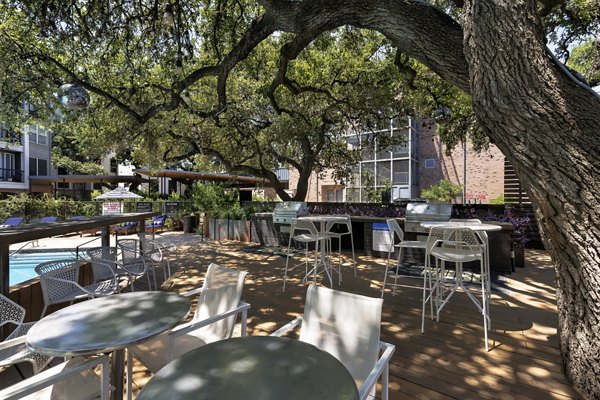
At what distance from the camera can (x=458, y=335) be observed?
3129 millimetres

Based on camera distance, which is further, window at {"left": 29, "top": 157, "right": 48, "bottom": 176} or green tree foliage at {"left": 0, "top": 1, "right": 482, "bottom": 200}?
window at {"left": 29, "top": 157, "right": 48, "bottom": 176}

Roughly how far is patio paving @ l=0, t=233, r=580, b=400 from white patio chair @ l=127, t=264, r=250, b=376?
0.54 meters

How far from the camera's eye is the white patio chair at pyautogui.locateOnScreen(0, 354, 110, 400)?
1214 millimetres

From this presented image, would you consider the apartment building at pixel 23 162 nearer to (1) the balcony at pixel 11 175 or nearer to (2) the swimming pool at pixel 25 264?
(1) the balcony at pixel 11 175

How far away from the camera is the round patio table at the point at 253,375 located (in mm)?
1047

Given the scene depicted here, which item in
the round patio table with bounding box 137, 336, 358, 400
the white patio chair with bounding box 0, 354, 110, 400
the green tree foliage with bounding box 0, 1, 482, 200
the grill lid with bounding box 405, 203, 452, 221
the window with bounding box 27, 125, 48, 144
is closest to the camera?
the round patio table with bounding box 137, 336, 358, 400

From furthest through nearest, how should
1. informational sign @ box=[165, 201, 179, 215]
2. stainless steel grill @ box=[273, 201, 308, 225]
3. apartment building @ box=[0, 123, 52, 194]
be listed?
apartment building @ box=[0, 123, 52, 194], informational sign @ box=[165, 201, 179, 215], stainless steel grill @ box=[273, 201, 308, 225]

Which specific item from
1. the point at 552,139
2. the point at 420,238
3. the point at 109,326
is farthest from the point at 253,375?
the point at 420,238

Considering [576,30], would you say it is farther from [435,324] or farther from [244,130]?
[244,130]

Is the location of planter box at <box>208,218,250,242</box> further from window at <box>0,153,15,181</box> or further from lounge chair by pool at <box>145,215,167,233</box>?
window at <box>0,153,15,181</box>

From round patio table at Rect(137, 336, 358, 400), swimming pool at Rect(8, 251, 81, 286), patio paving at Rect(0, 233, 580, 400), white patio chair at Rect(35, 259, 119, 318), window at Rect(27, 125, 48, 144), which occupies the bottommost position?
swimming pool at Rect(8, 251, 81, 286)

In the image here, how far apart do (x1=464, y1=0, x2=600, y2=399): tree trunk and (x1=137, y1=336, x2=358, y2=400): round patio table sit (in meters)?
1.93

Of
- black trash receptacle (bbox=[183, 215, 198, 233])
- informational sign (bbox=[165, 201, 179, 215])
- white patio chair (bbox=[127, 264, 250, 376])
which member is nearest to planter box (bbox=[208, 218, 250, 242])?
black trash receptacle (bbox=[183, 215, 198, 233])

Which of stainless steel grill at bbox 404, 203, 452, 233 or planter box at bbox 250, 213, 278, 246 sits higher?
stainless steel grill at bbox 404, 203, 452, 233
